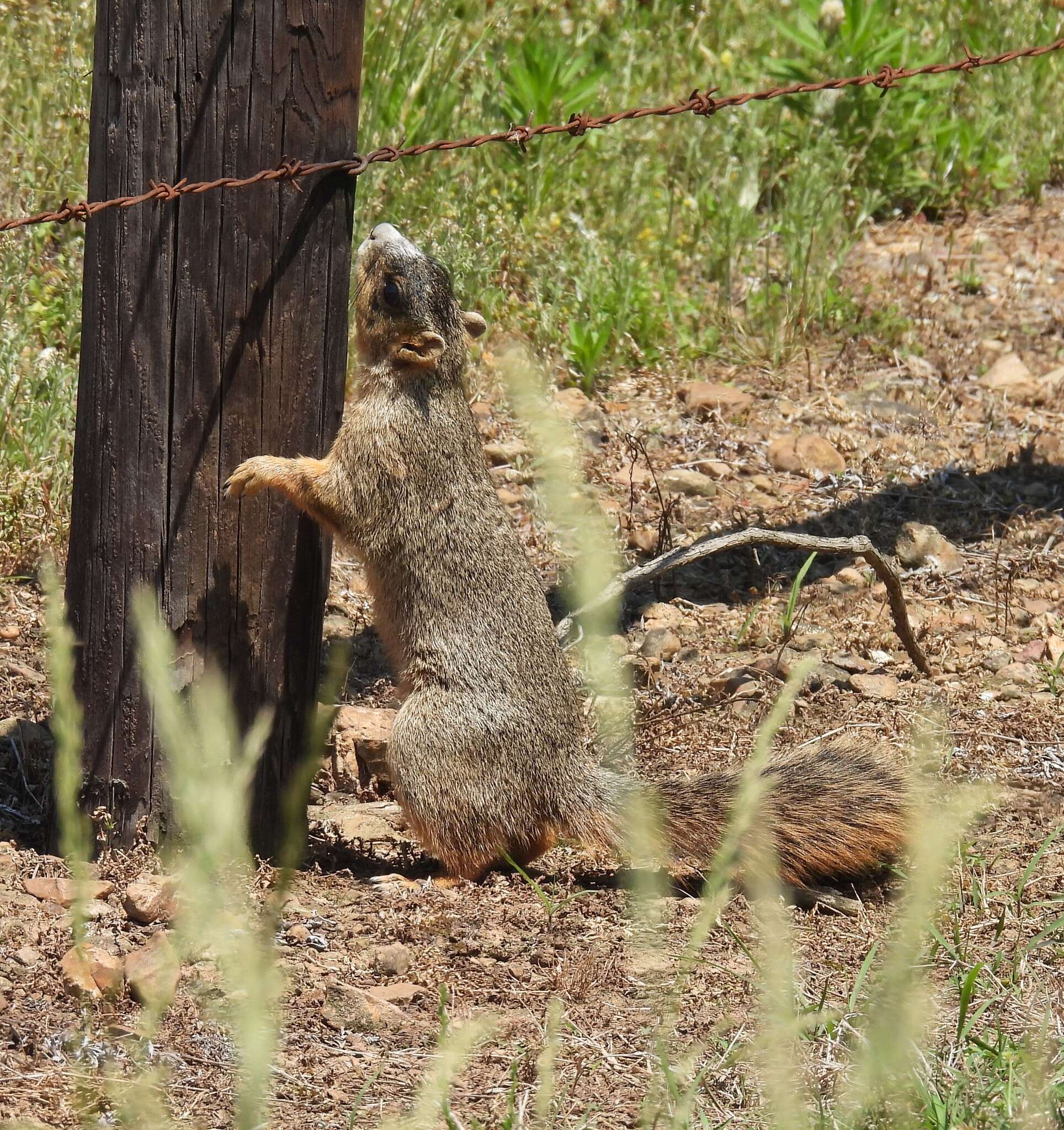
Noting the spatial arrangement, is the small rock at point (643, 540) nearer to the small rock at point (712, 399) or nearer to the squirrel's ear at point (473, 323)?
the small rock at point (712, 399)

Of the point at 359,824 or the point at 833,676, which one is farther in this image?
the point at 833,676

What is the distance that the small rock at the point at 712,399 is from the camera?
7004mm

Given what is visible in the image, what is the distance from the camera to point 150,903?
357 cm

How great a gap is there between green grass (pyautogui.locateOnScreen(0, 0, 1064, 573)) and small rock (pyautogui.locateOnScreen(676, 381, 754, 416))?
0.25m

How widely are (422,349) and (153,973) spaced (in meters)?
2.01

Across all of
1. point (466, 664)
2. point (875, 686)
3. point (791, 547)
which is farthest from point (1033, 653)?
point (466, 664)

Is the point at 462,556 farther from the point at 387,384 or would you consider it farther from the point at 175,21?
the point at 175,21

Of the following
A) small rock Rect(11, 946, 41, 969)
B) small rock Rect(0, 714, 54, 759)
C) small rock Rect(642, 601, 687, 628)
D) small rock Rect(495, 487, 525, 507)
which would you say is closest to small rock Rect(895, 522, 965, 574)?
small rock Rect(642, 601, 687, 628)

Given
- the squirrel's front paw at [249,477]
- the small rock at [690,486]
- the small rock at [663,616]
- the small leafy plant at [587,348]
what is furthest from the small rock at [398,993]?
the small leafy plant at [587,348]

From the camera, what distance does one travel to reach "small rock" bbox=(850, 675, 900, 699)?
17.0ft

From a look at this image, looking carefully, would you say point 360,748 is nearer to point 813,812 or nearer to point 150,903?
point 150,903

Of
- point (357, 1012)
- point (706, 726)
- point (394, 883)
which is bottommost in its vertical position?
point (357, 1012)

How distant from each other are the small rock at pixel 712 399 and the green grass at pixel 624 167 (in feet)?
0.82

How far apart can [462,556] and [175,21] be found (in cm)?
166
